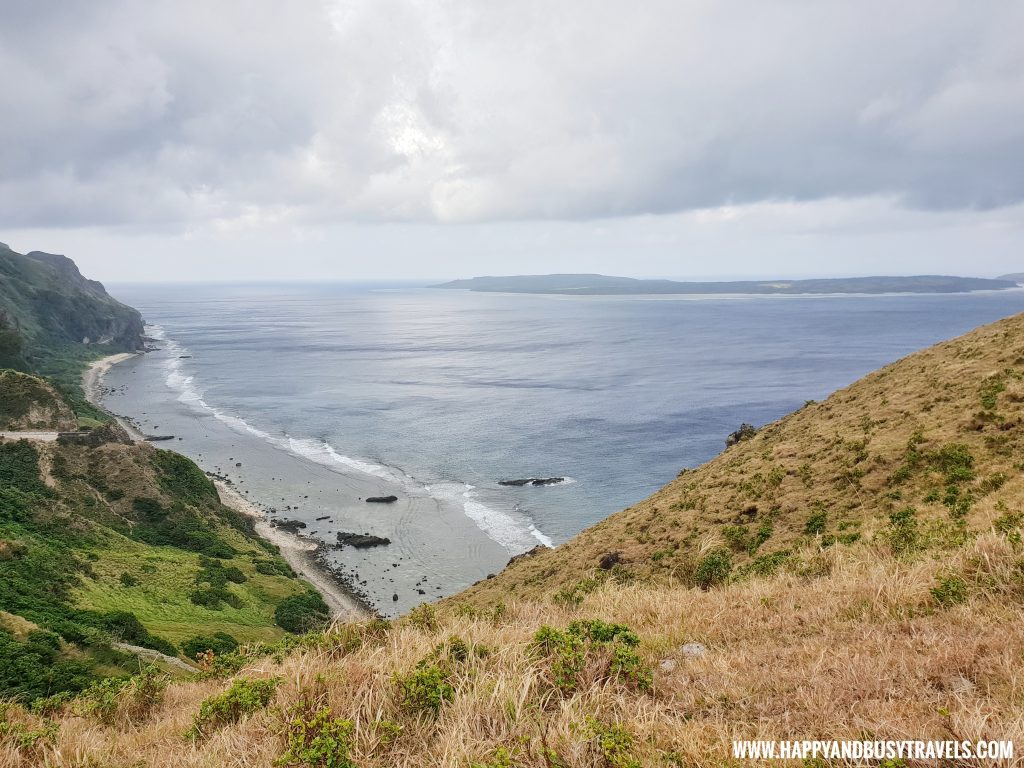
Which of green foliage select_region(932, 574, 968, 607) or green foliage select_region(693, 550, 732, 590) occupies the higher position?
green foliage select_region(932, 574, 968, 607)

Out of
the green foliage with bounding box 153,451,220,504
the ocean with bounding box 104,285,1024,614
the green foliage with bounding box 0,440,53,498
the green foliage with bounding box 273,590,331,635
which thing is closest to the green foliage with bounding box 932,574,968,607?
the green foliage with bounding box 273,590,331,635

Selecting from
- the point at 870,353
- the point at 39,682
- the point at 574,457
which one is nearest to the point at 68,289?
the point at 574,457

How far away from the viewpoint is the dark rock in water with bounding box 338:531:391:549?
5475cm

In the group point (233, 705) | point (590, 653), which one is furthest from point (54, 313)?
point (590, 653)

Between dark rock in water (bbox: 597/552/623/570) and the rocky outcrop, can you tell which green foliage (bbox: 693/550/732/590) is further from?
the rocky outcrop

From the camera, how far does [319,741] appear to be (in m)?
5.25

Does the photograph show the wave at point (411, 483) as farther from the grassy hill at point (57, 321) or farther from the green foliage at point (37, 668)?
the green foliage at point (37, 668)

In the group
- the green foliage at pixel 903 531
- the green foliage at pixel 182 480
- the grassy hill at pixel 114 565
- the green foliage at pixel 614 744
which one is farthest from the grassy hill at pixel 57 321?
the green foliage at pixel 614 744

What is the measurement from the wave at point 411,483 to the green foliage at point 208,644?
88.4 feet

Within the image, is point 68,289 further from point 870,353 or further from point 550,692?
point 870,353

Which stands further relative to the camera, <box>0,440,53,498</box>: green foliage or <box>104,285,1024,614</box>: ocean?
<box>104,285,1024,614</box>: ocean

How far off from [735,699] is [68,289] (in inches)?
9281

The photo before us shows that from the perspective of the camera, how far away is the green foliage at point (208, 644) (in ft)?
91.5

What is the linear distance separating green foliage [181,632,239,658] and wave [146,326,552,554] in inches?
1061
